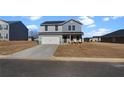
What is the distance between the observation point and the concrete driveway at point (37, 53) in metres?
25.1

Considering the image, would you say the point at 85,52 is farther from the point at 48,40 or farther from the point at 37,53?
the point at 48,40

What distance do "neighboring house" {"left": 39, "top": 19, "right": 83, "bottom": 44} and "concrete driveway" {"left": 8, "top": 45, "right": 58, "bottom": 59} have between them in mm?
1071

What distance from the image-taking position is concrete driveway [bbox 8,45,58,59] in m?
25.1

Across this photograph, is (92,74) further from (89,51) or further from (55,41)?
(55,41)

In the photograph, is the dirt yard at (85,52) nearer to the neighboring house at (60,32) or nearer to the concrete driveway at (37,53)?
the concrete driveway at (37,53)

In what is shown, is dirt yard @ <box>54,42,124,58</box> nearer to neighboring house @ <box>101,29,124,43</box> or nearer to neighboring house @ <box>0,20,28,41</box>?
neighboring house @ <box>0,20,28,41</box>

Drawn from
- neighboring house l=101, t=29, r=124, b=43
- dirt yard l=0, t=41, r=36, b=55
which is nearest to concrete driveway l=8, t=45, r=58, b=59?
dirt yard l=0, t=41, r=36, b=55

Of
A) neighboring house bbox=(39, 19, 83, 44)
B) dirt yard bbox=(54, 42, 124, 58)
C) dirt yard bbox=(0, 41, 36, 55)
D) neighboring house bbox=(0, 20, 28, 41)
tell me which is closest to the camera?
dirt yard bbox=(54, 42, 124, 58)

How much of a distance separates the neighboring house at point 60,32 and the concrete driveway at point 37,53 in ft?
3.52

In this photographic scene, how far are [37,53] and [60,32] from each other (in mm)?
10257
